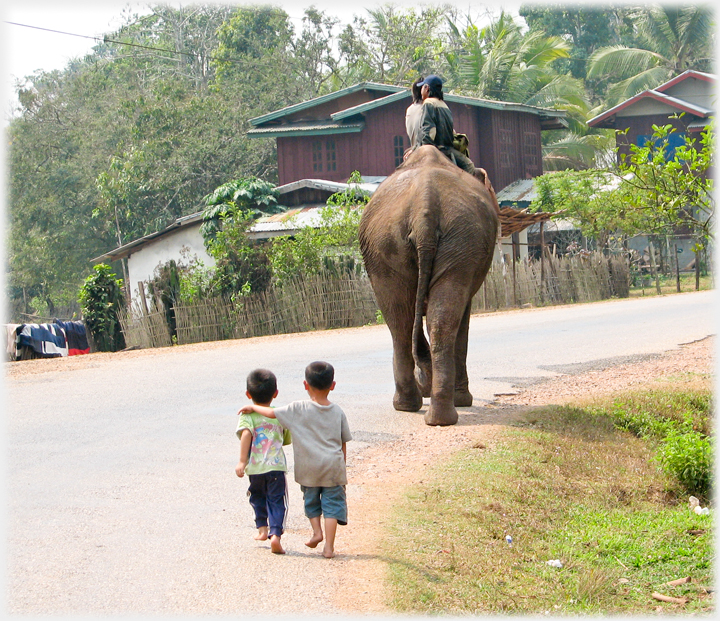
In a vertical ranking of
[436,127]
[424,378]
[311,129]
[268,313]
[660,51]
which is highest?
[660,51]

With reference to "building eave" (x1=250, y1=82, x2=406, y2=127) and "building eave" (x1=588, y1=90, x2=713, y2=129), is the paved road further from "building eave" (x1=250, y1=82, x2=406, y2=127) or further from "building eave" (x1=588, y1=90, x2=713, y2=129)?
"building eave" (x1=588, y1=90, x2=713, y2=129)

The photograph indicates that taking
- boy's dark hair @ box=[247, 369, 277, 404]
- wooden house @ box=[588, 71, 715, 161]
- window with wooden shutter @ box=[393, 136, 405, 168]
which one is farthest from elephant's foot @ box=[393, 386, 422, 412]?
wooden house @ box=[588, 71, 715, 161]

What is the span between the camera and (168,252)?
97.1ft

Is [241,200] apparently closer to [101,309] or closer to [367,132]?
[367,132]

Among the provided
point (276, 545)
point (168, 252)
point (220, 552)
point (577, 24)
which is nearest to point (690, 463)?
point (276, 545)

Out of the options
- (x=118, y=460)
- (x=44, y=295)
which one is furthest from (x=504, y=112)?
(x=118, y=460)

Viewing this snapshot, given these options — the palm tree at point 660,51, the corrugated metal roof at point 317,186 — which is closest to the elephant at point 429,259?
the corrugated metal roof at point 317,186

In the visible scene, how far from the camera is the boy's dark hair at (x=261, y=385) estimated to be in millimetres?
5254

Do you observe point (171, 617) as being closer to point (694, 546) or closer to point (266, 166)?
point (694, 546)

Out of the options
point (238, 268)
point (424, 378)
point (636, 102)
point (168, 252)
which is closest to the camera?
point (424, 378)

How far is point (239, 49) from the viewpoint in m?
41.8

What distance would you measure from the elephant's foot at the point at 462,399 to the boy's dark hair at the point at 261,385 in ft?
14.0

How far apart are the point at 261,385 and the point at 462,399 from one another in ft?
Result: 14.4

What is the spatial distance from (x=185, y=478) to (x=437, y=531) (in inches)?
81.1
